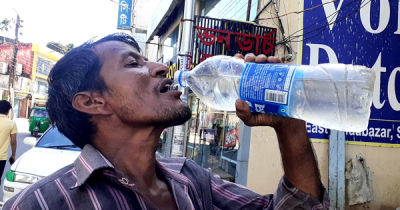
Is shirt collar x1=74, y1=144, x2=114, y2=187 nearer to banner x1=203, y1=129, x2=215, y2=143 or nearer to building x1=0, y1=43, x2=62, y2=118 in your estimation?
banner x1=203, y1=129, x2=215, y2=143

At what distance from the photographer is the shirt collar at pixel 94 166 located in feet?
3.57

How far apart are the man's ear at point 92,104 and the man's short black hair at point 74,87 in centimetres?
2

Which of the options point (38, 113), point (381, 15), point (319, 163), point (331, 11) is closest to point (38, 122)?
point (38, 113)

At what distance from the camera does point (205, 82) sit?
2258 millimetres

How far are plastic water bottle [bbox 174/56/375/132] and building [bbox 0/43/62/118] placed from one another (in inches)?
1274

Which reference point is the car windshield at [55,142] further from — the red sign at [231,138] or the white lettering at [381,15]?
the white lettering at [381,15]

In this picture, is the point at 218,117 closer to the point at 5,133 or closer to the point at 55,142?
the point at 55,142

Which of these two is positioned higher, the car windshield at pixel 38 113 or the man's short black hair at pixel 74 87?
the man's short black hair at pixel 74 87

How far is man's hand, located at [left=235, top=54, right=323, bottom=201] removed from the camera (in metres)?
1.30

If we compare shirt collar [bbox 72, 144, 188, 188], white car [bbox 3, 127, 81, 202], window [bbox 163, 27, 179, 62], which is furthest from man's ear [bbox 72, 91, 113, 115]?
window [bbox 163, 27, 179, 62]

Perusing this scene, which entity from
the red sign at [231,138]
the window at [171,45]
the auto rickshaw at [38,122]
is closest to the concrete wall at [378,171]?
the red sign at [231,138]

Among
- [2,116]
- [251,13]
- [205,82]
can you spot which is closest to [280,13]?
[251,13]

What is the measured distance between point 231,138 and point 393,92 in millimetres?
2819

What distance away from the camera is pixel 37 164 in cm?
404
